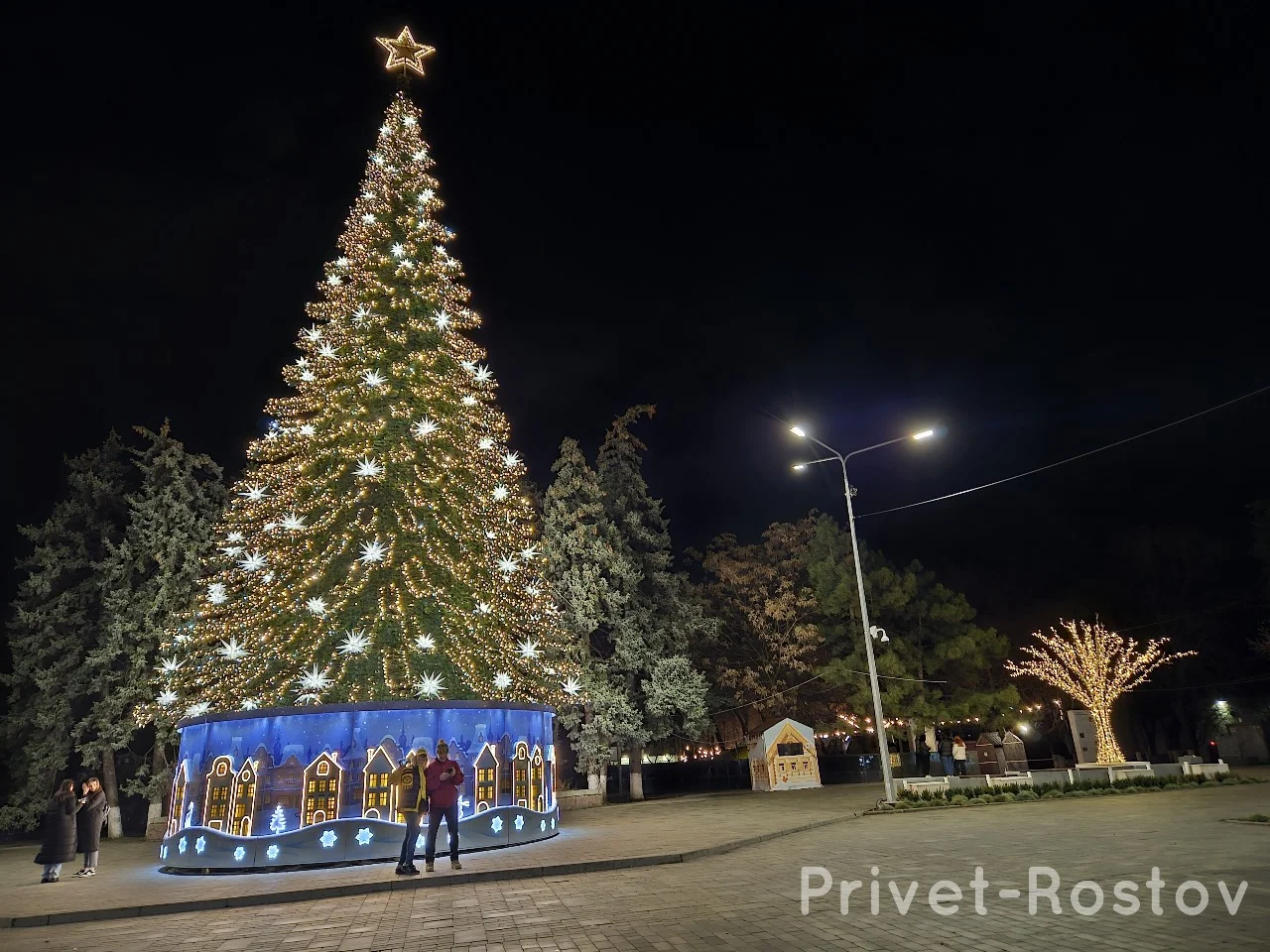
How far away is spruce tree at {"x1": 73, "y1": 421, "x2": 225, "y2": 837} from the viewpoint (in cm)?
2153

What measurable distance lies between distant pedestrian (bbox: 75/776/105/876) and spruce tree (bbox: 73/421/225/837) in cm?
799

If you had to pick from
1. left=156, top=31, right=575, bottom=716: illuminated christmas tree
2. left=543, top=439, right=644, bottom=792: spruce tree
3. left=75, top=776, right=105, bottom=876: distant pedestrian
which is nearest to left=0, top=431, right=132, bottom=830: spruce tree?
left=156, top=31, right=575, bottom=716: illuminated christmas tree

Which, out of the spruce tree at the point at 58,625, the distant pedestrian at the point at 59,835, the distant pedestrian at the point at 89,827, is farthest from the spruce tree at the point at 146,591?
the distant pedestrian at the point at 59,835

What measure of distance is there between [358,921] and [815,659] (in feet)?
94.2

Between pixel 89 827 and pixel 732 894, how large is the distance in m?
11.5

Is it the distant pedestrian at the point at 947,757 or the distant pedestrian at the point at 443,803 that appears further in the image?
the distant pedestrian at the point at 947,757

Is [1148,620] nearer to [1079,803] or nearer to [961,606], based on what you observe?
[961,606]

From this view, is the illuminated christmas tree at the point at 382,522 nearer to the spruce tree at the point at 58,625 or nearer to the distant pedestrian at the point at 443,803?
the distant pedestrian at the point at 443,803

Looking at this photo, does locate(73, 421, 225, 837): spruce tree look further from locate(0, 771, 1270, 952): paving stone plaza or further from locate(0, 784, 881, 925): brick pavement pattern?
locate(0, 771, 1270, 952): paving stone plaza

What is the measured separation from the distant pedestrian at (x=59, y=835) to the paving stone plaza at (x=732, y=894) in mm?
401

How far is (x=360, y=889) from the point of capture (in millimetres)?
9852

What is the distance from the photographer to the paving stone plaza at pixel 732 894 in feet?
20.4

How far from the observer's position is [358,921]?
786 centimetres

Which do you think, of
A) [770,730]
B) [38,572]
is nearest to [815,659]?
[770,730]
